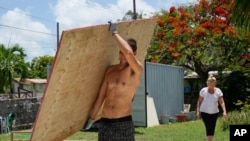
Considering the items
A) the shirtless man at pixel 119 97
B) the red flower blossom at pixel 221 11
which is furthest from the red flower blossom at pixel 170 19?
the shirtless man at pixel 119 97

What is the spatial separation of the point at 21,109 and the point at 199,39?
342 inches

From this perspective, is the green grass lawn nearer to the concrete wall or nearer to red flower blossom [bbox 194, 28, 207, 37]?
the concrete wall

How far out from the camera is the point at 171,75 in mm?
18703

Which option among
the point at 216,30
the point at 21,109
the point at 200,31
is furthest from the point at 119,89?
the point at 200,31

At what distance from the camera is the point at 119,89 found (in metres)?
4.81

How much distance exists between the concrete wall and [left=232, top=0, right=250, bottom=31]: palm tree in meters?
8.21

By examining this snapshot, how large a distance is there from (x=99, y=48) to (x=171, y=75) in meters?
14.3

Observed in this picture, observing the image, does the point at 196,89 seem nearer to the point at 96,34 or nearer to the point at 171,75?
the point at 171,75

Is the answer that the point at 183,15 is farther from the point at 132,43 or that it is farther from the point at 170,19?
the point at 132,43

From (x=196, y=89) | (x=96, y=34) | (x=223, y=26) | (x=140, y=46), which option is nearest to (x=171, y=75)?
(x=223, y=26)

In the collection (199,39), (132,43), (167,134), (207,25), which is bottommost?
(167,134)

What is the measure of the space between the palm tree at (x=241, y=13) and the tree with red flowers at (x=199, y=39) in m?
9.31

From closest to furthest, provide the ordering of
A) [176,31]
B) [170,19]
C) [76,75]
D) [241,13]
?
[76,75] → [241,13] → [176,31] → [170,19]

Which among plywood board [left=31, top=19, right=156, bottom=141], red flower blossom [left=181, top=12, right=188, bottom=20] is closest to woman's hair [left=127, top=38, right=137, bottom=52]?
plywood board [left=31, top=19, right=156, bottom=141]
